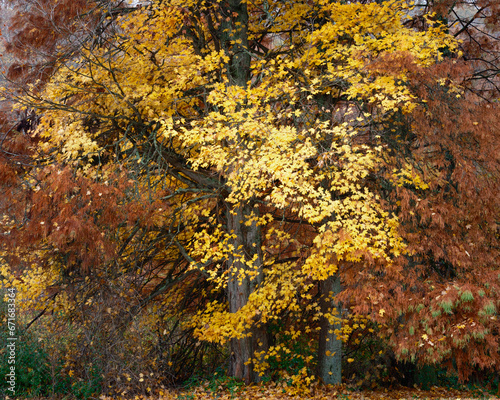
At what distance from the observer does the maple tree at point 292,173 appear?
717 centimetres

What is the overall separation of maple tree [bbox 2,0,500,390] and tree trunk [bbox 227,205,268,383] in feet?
0.14

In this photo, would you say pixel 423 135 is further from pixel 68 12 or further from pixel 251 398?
pixel 68 12

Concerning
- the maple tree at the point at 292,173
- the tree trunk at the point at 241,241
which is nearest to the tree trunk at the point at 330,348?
the maple tree at the point at 292,173

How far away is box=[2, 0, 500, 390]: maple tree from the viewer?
7.17m

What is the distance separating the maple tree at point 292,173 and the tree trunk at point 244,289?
4cm

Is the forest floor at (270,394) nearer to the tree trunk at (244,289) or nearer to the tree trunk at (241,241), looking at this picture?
the tree trunk at (244,289)

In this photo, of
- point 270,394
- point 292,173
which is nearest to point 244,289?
point 270,394

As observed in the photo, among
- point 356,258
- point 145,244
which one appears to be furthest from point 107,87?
point 356,258

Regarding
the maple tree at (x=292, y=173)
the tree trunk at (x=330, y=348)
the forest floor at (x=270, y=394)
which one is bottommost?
the forest floor at (x=270, y=394)

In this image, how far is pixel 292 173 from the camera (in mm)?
7367

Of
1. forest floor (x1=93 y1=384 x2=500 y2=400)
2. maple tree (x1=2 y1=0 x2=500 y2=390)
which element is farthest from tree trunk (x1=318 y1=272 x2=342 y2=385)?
forest floor (x1=93 y1=384 x2=500 y2=400)

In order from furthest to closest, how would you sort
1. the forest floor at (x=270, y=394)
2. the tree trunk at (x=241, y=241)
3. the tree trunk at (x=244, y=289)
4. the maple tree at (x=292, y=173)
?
the tree trunk at (x=244, y=289)
the tree trunk at (x=241, y=241)
the forest floor at (x=270, y=394)
the maple tree at (x=292, y=173)

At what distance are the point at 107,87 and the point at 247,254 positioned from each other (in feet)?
14.0

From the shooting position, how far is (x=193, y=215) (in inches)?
384
